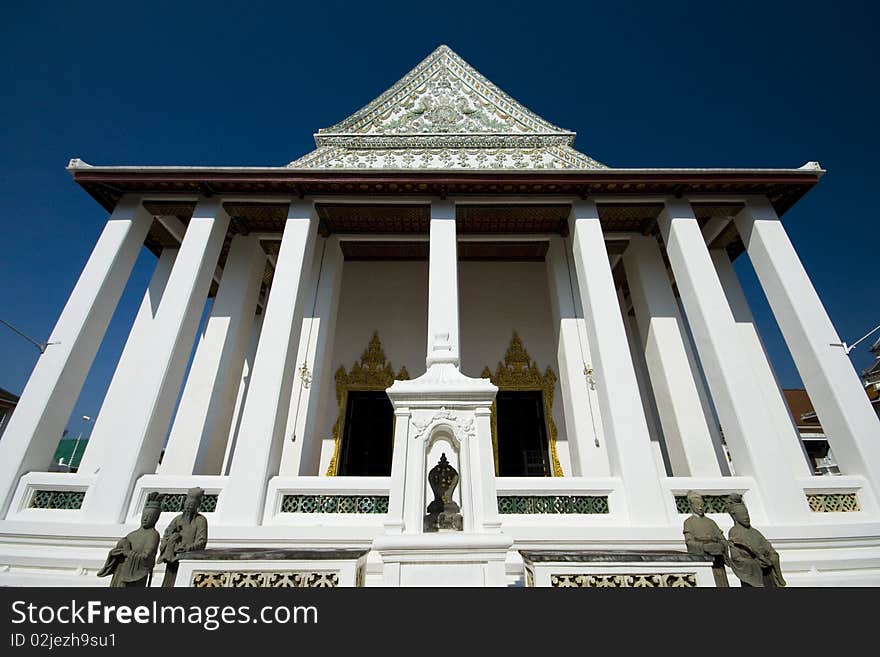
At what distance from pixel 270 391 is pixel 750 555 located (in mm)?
5129

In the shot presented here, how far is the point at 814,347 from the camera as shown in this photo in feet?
17.6

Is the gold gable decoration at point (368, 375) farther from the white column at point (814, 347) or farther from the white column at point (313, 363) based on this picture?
the white column at point (814, 347)

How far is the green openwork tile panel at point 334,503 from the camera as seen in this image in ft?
16.2

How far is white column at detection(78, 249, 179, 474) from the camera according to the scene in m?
5.40

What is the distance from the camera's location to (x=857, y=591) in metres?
2.20

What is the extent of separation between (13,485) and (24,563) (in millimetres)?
922

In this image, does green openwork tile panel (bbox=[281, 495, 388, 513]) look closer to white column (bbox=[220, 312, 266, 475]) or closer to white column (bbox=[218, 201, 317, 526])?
white column (bbox=[218, 201, 317, 526])

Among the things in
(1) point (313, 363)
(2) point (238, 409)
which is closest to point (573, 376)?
(1) point (313, 363)

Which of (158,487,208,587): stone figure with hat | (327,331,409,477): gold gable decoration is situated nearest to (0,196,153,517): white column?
(158,487,208,587): stone figure with hat

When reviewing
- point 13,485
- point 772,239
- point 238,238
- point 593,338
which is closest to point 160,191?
point 238,238

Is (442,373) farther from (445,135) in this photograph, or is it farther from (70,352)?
Result: (445,135)

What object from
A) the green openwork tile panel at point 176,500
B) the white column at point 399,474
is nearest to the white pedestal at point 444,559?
the white column at point 399,474

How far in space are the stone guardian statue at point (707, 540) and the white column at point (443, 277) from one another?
111 inches

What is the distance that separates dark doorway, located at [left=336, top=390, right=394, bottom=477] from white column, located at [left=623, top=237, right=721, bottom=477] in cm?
498
